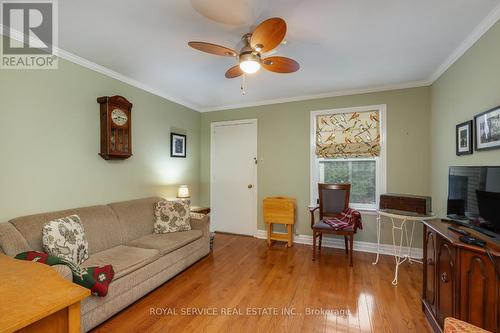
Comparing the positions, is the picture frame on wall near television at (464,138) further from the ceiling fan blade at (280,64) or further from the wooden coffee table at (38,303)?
the wooden coffee table at (38,303)

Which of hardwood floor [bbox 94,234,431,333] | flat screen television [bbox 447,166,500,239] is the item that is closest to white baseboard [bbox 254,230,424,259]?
hardwood floor [bbox 94,234,431,333]

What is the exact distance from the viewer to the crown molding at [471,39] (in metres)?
1.76

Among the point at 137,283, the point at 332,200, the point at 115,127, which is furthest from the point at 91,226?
the point at 332,200

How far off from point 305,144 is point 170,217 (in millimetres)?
2364

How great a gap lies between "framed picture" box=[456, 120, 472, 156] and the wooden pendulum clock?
143 inches

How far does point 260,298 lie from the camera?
224cm

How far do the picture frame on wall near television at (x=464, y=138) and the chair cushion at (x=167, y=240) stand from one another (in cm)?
301

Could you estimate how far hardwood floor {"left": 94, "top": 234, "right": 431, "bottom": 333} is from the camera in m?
1.86

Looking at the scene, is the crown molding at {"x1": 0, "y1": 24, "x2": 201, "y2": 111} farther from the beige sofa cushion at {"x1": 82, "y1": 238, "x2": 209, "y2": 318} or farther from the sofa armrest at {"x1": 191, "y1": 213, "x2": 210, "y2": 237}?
the beige sofa cushion at {"x1": 82, "y1": 238, "x2": 209, "y2": 318}

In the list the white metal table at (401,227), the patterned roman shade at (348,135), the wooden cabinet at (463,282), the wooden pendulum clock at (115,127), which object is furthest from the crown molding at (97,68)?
the wooden cabinet at (463,282)

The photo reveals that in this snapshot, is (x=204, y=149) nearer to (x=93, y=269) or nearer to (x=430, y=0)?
(x=93, y=269)

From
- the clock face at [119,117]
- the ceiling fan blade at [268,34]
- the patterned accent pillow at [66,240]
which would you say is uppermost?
the ceiling fan blade at [268,34]

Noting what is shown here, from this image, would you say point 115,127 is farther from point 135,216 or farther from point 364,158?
point 364,158

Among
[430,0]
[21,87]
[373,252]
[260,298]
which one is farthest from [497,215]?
[21,87]
